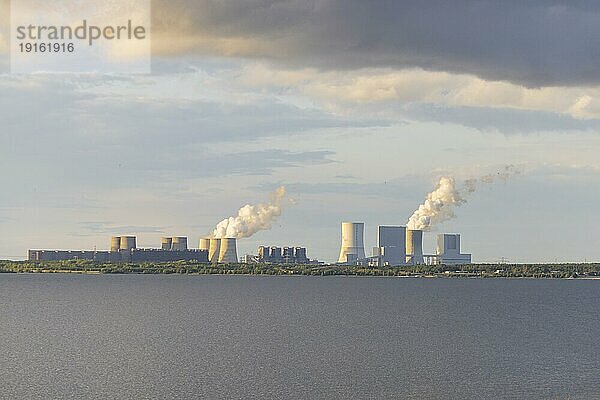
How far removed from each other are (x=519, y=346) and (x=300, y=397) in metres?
26.8

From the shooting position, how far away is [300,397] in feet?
144

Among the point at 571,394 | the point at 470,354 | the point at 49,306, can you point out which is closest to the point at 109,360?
the point at 470,354

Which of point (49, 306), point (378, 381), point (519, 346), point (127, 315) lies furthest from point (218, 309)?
point (378, 381)

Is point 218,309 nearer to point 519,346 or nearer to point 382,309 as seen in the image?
point 382,309

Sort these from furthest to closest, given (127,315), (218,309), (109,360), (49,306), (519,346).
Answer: (49,306) → (218,309) → (127,315) → (519,346) → (109,360)

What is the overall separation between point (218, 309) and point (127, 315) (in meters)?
12.6

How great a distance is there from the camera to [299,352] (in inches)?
2382

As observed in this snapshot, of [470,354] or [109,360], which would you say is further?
[470,354]

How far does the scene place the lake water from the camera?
46.0 metres

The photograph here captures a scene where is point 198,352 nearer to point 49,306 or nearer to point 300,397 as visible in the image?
point 300,397

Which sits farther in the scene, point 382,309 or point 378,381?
point 382,309

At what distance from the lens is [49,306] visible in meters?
115

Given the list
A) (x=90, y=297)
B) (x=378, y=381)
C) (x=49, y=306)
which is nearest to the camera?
(x=378, y=381)

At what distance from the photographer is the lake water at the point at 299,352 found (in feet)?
151
